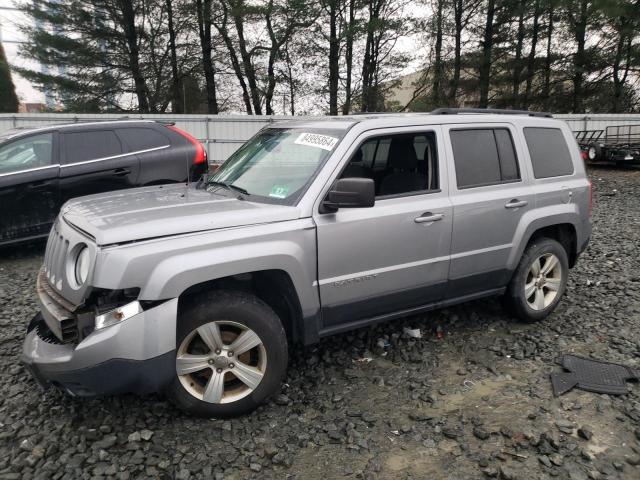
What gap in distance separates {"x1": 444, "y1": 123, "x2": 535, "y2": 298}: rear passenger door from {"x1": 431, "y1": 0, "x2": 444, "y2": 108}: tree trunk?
23.6 meters

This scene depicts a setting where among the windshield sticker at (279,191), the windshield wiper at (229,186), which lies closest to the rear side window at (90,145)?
the windshield wiper at (229,186)

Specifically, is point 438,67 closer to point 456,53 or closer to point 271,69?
point 456,53

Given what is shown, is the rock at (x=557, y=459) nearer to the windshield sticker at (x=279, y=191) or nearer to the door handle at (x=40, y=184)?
the windshield sticker at (x=279, y=191)

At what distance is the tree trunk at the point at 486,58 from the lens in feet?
82.0

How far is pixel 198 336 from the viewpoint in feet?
9.49

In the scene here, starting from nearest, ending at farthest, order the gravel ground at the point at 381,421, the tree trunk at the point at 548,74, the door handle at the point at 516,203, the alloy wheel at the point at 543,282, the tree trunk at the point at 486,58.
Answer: the gravel ground at the point at 381,421
the door handle at the point at 516,203
the alloy wheel at the point at 543,282
the tree trunk at the point at 486,58
the tree trunk at the point at 548,74

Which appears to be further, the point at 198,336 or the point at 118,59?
the point at 118,59

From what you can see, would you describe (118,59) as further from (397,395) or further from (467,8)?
(397,395)

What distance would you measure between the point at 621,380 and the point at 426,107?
78.9 ft

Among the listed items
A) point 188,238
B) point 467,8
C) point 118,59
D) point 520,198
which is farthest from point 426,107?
point 188,238

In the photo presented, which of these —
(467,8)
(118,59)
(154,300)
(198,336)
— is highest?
(467,8)

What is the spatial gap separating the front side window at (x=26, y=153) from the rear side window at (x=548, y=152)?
18.8 ft

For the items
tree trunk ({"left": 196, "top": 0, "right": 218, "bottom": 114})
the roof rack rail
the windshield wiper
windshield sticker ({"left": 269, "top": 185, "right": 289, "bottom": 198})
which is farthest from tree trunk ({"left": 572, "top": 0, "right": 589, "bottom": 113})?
windshield sticker ({"left": 269, "top": 185, "right": 289, "bottom": 198})

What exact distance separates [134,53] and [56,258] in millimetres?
21240
